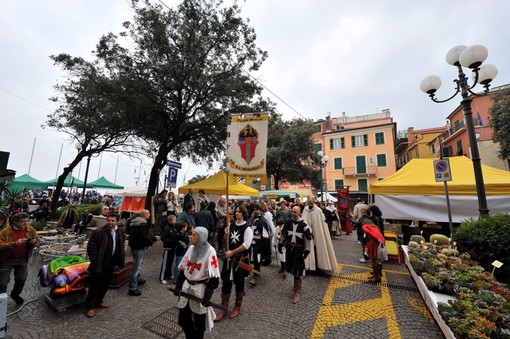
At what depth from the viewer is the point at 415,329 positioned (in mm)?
3664

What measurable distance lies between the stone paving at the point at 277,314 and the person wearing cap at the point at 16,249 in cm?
48

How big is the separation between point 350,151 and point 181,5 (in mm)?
28643

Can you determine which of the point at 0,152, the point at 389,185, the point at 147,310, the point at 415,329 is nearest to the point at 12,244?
the point at 147,310

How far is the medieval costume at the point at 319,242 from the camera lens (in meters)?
6.26

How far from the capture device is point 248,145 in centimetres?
520

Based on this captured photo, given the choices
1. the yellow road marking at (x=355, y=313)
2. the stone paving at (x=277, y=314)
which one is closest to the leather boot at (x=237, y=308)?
the stone paving at (x=277, y=314)

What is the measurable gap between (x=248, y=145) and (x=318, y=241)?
332cm

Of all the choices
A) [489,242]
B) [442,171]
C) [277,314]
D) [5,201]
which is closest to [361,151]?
[442,171]

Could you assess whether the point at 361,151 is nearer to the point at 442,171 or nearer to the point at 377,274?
the point at 442,171

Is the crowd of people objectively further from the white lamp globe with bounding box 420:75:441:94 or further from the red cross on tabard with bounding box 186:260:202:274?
the white lamp globe with bounding box 420:75:441:94

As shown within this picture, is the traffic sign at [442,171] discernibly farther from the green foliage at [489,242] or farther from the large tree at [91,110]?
the large tree at [91,110]

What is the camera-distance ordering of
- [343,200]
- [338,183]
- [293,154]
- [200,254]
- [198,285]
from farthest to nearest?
[338,183]
[293,154]
[343,200]
[200,254]
[198,285]

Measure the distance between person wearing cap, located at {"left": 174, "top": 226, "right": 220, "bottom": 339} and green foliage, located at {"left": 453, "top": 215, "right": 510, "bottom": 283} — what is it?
5918 millimetres

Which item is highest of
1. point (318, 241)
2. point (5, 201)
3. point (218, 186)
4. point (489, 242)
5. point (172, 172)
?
point (172, 172)
